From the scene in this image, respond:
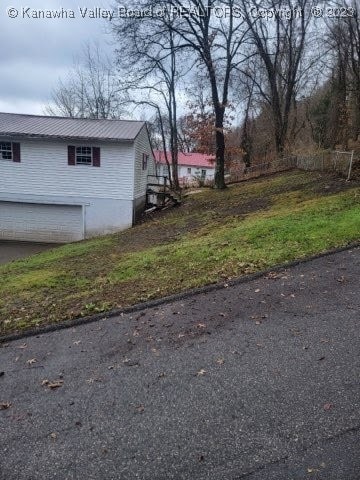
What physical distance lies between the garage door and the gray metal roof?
314 centimetres

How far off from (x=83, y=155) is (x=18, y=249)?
4885 millimetres

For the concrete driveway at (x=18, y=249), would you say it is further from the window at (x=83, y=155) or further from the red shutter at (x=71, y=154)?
the window at (x=83, y=155)

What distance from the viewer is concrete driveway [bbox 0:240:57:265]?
15.0 m

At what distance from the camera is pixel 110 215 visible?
17391 millimetres

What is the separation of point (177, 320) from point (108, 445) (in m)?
2.42

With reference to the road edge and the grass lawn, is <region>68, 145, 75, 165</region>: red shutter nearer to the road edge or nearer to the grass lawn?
the grass lawn

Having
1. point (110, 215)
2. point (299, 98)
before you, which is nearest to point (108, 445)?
point (110, 215)

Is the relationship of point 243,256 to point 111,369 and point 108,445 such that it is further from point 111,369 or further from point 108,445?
point 108,445

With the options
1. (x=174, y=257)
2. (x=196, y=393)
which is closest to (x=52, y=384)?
(x=196, y=393)

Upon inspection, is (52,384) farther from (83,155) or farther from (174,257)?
(83,155)

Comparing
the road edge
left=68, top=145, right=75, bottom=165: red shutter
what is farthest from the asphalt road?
left=68, top=145, right=75, bottom=165: red shutter

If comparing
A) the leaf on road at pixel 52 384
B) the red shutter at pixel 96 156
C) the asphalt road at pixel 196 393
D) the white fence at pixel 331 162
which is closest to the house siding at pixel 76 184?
the red shutter at pixel 96 156

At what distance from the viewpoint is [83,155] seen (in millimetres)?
17188

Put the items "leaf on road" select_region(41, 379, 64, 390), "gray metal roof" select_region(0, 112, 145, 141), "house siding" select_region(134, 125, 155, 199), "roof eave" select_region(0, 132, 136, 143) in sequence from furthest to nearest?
1. "house siding" select_region(134, 125, 155, 199)
2. "gray metal roof" select_region(0, 112, 145, 141)
3. "roof eave" select_region(0, 132, 136, 143)
4. "leaf on road" select_region(41, 379, 64, 390)
